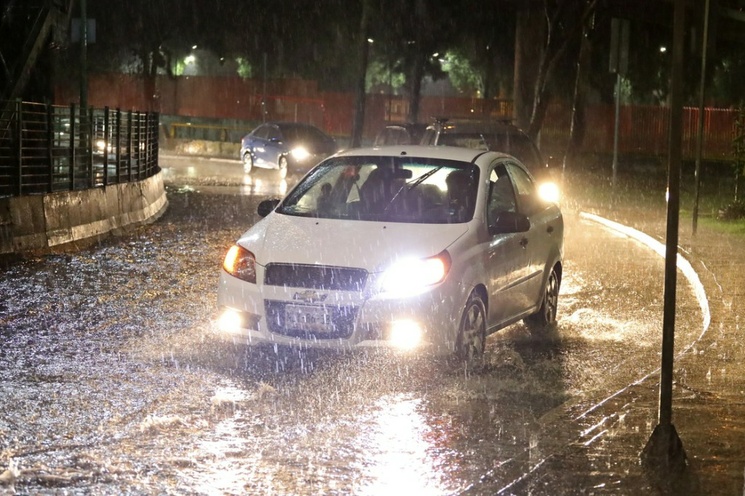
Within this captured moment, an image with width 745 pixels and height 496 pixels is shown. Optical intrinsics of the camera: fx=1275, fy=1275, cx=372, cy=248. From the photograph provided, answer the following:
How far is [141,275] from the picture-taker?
46.6 ft

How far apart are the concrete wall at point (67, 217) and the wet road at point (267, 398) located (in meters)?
2.91

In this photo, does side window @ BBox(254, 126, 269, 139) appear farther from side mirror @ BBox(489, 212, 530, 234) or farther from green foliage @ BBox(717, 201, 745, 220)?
side mirror @ BBox(489, 212, 530, 234)

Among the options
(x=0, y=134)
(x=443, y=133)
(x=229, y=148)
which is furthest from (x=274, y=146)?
(x=443, y=133)

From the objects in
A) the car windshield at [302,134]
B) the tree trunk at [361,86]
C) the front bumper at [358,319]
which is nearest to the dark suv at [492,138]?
the front bumper at [358,319]

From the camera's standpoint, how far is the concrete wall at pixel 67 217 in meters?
16.0

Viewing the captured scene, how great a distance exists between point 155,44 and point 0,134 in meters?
48.1

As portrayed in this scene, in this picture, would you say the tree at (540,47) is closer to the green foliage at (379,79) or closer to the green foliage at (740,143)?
the green foliage at (740,143)

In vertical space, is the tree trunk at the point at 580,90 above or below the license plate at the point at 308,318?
above

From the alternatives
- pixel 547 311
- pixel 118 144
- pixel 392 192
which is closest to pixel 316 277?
pixel 392 192

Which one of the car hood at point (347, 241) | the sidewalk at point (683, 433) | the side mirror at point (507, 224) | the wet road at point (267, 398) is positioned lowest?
the wet road at point (267, 398)

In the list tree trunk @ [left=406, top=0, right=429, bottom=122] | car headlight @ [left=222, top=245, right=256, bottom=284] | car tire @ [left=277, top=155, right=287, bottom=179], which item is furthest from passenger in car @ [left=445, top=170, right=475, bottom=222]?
tree trunk @ [left=406, top=0, right=429, bottom=122]

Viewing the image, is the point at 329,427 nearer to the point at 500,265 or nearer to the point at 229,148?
the point at 500,265

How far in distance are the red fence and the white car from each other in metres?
31.8

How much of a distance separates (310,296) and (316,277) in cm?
15
